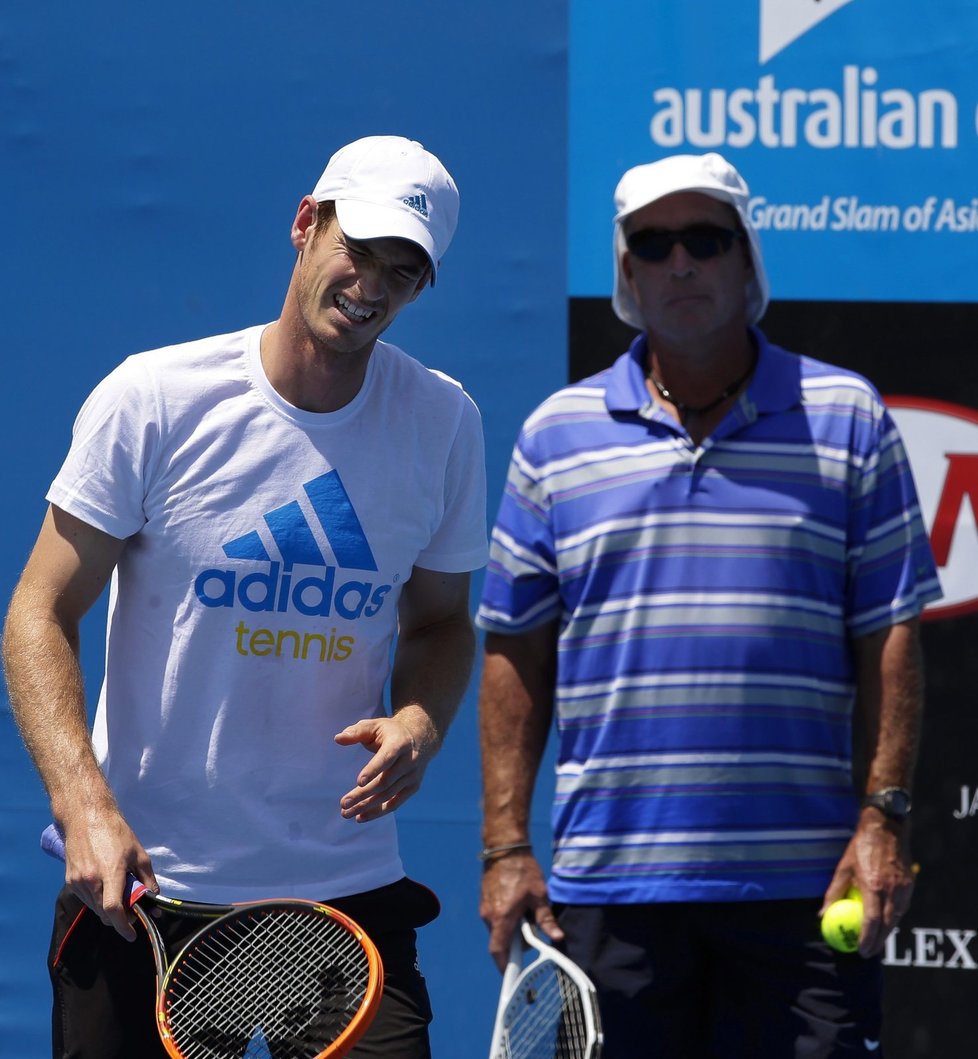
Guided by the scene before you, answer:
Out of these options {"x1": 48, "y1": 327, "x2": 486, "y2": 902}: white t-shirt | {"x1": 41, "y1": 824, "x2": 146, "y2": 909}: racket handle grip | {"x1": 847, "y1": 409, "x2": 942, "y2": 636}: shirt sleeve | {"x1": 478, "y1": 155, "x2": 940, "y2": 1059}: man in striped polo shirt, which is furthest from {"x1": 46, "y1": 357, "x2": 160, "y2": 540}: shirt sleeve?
{"x1": 847, "y1": 409, "x2": 942, "y2": 636}: shirt sleeve

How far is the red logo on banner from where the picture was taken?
339cm

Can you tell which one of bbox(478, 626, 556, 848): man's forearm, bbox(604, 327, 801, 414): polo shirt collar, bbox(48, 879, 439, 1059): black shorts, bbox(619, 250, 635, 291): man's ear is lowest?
bbox(48, 879, 439, 1059): black shorts

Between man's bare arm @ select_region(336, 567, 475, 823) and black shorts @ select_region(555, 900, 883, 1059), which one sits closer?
black shorts @ select_region(555, 900, 883, 1059)

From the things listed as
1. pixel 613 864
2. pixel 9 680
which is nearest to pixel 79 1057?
pixel 9 680

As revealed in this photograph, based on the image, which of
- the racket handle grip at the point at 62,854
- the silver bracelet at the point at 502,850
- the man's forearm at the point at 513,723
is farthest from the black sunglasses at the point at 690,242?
the racket handle grip at the point at 62,854

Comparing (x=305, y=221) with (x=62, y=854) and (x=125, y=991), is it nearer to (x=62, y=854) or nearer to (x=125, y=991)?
(x=62, y=854)

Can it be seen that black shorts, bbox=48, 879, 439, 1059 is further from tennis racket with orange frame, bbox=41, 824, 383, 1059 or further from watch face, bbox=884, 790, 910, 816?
watch face, bbox=884, 790, 910, 816

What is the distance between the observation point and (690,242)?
86.7 inches

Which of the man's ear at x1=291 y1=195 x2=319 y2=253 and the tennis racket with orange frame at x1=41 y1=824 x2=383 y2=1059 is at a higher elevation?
the man's ear at x1=291 y1=195 x2=319 y2=253

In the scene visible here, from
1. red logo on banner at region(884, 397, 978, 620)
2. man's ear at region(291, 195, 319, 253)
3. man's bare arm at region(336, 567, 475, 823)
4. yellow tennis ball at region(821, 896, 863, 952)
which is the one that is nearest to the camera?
yellow tennis ball at region(821, 896, 863, 952)

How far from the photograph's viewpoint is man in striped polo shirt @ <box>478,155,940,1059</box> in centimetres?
207

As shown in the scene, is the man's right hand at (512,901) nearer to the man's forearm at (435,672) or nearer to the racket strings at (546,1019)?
the racket strings at (546,1019)

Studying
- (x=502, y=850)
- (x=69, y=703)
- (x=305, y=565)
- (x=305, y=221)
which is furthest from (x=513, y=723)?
(x=305, y=221)

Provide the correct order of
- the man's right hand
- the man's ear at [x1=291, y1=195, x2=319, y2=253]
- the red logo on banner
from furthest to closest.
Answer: the red logo on banner → the man's ear at [x1=291, y1=195, x2=319, y2=253] → the man's right hand
